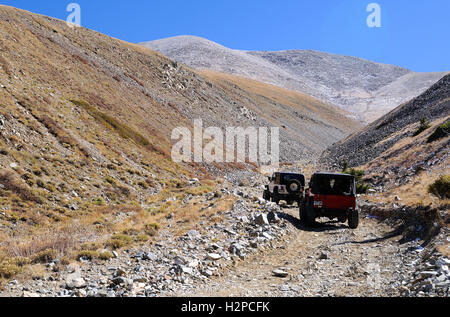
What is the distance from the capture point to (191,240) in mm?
11516

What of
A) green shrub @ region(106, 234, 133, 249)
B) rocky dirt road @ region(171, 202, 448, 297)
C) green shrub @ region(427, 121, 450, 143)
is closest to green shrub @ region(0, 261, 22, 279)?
green shrub @ region(106, 234, 133, 249)

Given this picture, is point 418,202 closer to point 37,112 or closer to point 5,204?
point 5,204

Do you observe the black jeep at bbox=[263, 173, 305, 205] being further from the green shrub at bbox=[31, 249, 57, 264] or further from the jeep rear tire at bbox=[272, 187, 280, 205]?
the green shrub at bbox=[31, 249, 57, 264]

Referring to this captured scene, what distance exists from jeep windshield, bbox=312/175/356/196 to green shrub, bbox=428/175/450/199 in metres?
3.45

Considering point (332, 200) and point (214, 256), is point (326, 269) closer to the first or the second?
point (214, 256)

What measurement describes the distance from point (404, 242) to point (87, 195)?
20007mm

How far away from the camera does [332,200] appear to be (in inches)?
631

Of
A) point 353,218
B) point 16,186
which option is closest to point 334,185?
point 353,218

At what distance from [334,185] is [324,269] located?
7.66m

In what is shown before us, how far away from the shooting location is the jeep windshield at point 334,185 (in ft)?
53.8

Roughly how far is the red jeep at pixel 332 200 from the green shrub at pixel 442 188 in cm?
341

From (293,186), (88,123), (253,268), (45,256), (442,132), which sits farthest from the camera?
(88,123)

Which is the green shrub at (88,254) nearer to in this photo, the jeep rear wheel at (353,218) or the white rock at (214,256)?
the white rock at (214,256)

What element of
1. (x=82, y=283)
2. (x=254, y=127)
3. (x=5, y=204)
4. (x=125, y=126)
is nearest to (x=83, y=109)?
(x=125, y=126)
